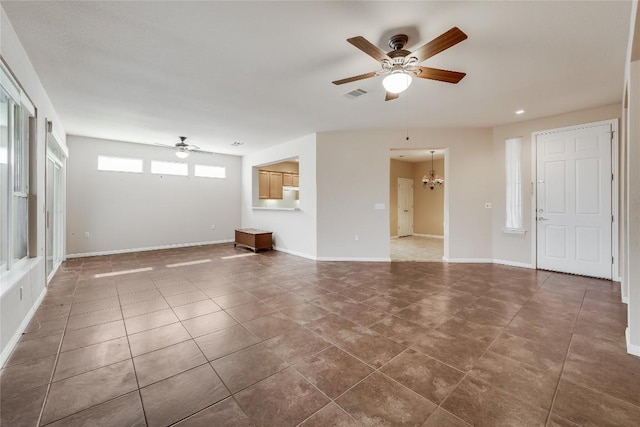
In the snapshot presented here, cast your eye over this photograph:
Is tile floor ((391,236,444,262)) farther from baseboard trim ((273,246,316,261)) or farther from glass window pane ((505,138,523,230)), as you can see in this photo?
baseboard trim ((273,246,316,261))

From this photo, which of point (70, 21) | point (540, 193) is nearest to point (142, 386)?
point (70, 21)

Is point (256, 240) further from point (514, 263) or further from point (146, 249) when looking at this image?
point (514, 263)

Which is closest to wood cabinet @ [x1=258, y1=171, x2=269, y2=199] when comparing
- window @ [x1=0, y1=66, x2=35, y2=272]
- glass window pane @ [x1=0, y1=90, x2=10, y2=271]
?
window @ [x1=0, y1=66, x2=35, y2=272]

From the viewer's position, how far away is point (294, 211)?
6.39m

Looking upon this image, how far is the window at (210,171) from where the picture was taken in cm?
Answer: 783

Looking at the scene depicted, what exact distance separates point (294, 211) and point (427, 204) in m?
5.71

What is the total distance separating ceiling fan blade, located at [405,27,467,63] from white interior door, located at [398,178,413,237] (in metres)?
7.60

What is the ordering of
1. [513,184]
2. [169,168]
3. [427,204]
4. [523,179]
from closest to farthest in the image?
[523,179] < [513,184] < [169,168] < [427,204]

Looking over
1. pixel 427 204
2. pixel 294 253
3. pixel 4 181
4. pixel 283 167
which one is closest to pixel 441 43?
pixel 4 181

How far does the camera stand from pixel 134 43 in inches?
101

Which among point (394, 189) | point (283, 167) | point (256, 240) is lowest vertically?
point (256, 240)

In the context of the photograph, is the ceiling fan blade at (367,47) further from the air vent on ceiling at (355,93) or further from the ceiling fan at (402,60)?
the air vent on ceiling at (355,93)

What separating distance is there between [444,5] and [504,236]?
4634mm

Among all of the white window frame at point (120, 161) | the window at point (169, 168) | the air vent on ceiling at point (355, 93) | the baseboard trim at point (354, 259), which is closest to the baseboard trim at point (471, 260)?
the baseboard trim at point (354, 259)
